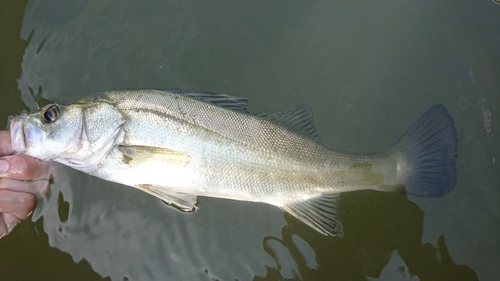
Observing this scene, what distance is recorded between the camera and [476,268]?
260cm

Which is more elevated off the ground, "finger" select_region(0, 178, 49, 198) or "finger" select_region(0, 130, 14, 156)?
"finger" select_region(0, 130, 14, 156)

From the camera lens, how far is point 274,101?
115 inches

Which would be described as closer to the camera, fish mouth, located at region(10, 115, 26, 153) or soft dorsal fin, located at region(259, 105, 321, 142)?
fish mouth, located at region(10, 115, 26, 153)

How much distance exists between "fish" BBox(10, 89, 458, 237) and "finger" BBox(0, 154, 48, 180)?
1.12ft

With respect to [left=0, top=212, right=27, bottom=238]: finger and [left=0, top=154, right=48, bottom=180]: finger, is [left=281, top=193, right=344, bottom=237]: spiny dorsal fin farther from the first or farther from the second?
[left=0, top=212, right=27, bottom=238]: finger

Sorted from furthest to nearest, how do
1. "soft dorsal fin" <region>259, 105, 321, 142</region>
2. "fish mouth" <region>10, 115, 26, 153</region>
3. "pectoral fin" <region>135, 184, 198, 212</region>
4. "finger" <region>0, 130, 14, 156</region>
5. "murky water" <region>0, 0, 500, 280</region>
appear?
"murky water" <region>0, 0, 500, 280</region> < "finger" <region>0, 130, 14, 156</region> < "soft dorsal fin" <region>259, 105, 321, 142</region> < "pectoral fin" <region>135, 184, 198, 212</region> < "fish mouth" <region>10, 115, 26, 153</region>

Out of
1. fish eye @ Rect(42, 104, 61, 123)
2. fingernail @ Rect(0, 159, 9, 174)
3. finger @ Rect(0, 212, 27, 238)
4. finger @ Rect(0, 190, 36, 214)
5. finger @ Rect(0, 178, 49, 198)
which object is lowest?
finger @ Rect(0, 212, 27, 238)

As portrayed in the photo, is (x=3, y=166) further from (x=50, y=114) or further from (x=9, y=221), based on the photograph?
(x=9, y=221)

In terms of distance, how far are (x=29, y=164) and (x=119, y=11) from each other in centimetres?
160

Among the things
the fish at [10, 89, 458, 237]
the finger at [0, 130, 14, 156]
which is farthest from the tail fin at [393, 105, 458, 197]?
the finger at [0, 130, 14, 156]

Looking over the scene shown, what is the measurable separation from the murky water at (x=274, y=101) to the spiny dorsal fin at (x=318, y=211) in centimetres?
47

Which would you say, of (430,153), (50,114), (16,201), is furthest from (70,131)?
(430,153)

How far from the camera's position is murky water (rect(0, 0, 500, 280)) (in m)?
2.67

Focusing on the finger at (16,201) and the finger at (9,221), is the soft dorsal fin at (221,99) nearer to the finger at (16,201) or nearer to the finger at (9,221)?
the finger at (16,201)
